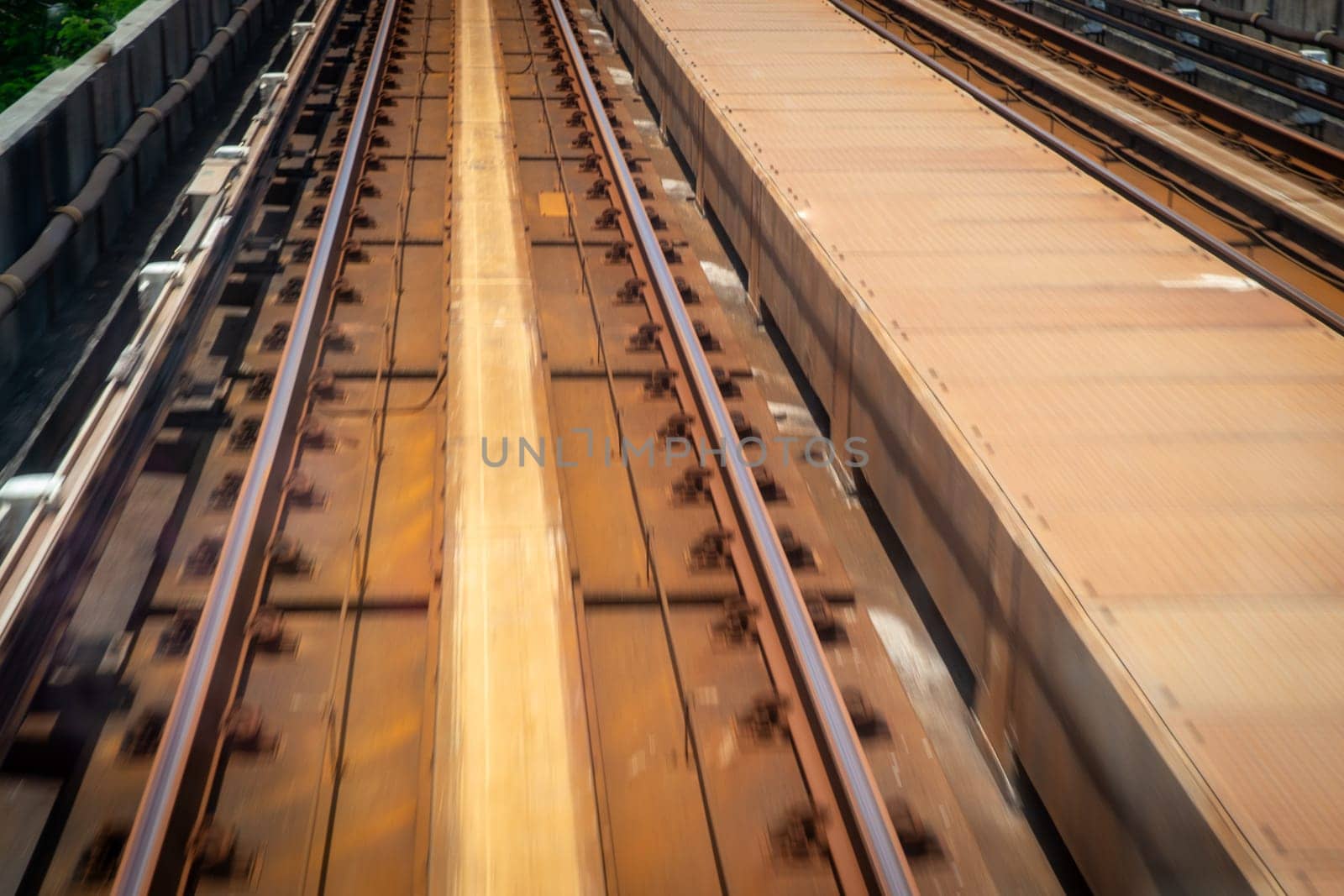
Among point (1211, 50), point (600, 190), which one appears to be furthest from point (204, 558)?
point (1211, 50)

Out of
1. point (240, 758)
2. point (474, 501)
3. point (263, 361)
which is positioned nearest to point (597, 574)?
point (474, 501)

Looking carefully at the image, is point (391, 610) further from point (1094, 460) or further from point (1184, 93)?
point (1184, 93)

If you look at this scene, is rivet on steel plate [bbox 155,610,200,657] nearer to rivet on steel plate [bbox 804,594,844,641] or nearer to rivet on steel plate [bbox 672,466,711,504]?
rivet on steel plate [bbox 672,466,711,504]

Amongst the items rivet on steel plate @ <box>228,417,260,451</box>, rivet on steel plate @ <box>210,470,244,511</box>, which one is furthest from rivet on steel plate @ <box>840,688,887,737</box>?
rivet on steel plate @ <box>228,417,260,451</box>

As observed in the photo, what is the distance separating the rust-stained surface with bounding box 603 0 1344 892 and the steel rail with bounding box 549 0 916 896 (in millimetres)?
554

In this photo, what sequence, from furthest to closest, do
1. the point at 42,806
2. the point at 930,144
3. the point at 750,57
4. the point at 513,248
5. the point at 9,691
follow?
the point at 750,57, the point at 930,144, the point at 513,248, the point at 9,691, the point at 42,806

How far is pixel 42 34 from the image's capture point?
10086 mm

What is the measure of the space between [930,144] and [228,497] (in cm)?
473

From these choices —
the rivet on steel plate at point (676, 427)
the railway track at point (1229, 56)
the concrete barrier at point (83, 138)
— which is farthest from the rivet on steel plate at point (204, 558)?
the railway track at point (1229, 56)

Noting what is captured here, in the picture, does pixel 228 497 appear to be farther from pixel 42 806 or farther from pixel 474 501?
pixel 42 806

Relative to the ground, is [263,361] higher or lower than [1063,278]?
lower

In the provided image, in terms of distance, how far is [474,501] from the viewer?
12.0 ft

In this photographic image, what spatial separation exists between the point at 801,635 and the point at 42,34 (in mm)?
10819

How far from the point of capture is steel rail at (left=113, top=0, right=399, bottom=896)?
2322 millimetres
